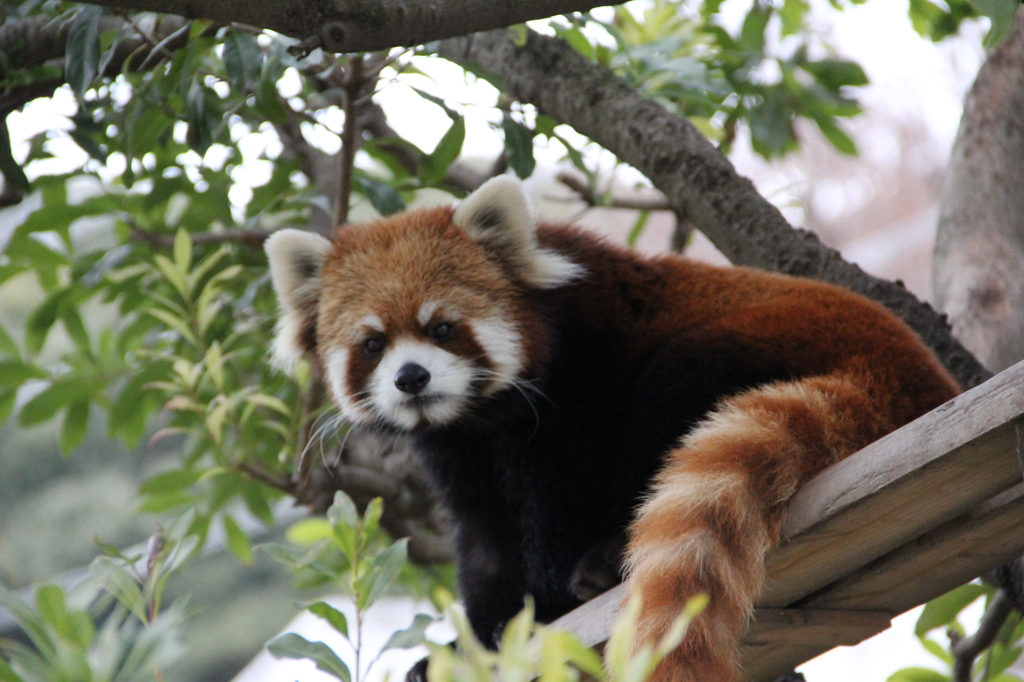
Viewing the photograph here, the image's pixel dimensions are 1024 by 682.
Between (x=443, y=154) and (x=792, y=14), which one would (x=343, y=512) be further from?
(x=792, y=14)

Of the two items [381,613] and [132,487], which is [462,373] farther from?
[132,487]

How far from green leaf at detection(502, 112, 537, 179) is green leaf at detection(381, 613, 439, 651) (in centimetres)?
137

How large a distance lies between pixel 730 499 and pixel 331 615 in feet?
2.87

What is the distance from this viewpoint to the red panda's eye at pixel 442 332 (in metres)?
2.57

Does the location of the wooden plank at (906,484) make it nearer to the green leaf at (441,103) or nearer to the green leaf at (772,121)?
the green leaf at (441,103)

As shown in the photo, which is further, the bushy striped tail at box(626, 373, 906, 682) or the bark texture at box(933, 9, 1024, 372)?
the bark texture at box(933, 9, 1024, 372)

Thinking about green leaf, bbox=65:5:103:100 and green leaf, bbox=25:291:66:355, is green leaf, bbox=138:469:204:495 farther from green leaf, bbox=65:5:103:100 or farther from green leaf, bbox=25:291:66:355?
green leaf, bbox=65:5:103:100

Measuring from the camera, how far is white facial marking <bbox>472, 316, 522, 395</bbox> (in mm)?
2529

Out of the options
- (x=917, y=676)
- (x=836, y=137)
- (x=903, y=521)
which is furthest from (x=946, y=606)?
(x=836, y=137)

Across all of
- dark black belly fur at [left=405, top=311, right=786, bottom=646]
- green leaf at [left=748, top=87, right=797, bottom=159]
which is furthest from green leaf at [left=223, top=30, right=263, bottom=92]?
green leaf at [left=748, top=87, right=797, bottom=159]

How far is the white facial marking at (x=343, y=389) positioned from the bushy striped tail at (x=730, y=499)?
3.14 ft

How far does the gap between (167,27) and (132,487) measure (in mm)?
4476

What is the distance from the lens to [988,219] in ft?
10.9

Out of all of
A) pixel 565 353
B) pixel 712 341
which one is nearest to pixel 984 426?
pixel 712 341
